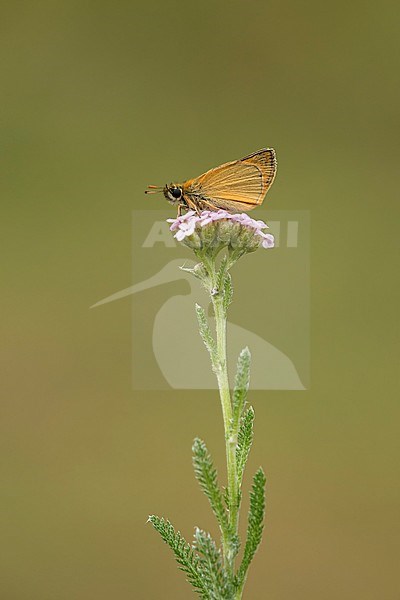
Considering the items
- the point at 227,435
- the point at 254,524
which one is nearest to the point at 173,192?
Answer: the point at 227,435

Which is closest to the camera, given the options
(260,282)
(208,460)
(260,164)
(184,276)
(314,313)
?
(208,460)

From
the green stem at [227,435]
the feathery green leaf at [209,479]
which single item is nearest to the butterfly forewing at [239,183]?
the green stem at [227,435]

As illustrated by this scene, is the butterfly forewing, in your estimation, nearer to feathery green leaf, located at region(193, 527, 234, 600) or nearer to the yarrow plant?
the yarrow plant

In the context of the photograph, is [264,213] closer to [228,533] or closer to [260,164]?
[260,164]

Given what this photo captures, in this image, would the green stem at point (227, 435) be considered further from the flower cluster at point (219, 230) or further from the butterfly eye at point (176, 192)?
the butterfly eye at point (176, 192)

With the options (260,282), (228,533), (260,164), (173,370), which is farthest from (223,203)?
(260,282)

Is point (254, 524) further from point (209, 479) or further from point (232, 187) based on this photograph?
point (232, 187)
